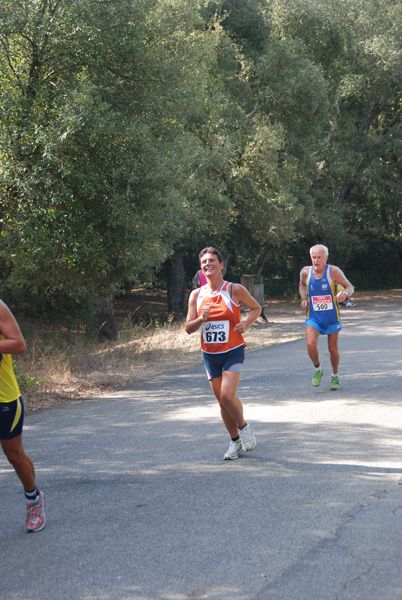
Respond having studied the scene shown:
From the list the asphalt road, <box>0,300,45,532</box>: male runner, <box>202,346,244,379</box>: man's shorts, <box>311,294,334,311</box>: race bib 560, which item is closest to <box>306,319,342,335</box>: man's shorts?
<box>311,294,334,311</box>: race bib 560

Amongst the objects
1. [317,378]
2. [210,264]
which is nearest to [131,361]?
[317,378]

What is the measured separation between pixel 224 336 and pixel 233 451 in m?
1.05

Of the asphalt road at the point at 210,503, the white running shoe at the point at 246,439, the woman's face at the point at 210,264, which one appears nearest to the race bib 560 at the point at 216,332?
the woman's face at the point at 210,264

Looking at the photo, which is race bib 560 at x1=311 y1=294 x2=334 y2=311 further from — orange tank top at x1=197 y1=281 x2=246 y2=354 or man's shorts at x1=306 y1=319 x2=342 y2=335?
orange tank top at x1=197 y1=281 x2=246 y2=354

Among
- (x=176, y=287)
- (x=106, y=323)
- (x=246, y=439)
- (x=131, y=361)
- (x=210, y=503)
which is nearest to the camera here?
(x=210, y=503)

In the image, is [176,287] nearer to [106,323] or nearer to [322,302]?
[106,323]

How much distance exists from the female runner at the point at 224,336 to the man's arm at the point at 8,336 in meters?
2.00

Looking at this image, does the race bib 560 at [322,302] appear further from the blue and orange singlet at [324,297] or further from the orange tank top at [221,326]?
the orange tank top at [221,326]

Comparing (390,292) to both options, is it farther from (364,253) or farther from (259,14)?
(259,14)

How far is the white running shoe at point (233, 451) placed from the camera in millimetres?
6125

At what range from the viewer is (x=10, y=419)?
4445mm

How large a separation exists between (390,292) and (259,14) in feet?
53.6

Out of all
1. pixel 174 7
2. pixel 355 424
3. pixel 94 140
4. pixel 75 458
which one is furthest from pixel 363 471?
pixel 174 7

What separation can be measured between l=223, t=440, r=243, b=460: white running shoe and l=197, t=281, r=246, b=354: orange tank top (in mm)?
858
